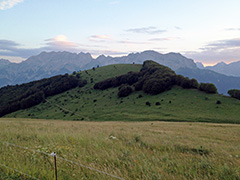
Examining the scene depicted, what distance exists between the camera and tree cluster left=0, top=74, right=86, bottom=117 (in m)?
128

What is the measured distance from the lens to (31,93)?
488 ft

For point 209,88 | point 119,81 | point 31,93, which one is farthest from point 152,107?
point 31,93

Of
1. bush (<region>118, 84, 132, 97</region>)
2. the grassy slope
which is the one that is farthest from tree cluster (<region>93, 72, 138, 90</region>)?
bush (<region>118, 84, 132, 97</region>)

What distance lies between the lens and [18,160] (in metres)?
6.70

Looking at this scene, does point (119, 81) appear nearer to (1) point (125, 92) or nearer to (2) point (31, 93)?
(1) point (125, 92)

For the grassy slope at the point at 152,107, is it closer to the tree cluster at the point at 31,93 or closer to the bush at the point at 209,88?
the bush at the point at 209,88

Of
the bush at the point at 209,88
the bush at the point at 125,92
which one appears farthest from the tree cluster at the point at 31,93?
the bush at the point at 209,88

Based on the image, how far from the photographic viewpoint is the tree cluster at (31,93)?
12750cm

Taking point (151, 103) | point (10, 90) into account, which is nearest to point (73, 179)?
point (151, 103)

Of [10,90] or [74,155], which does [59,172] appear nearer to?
[74,155]

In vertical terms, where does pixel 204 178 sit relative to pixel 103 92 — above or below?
above

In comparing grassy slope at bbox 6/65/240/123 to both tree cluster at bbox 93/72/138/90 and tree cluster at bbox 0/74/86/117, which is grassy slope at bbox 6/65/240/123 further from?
tree cluster at bbox 0/74/86/117

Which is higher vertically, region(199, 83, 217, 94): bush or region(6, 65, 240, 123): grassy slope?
region(199, 83, 217, 94): bush

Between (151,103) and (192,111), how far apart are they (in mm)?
20127
